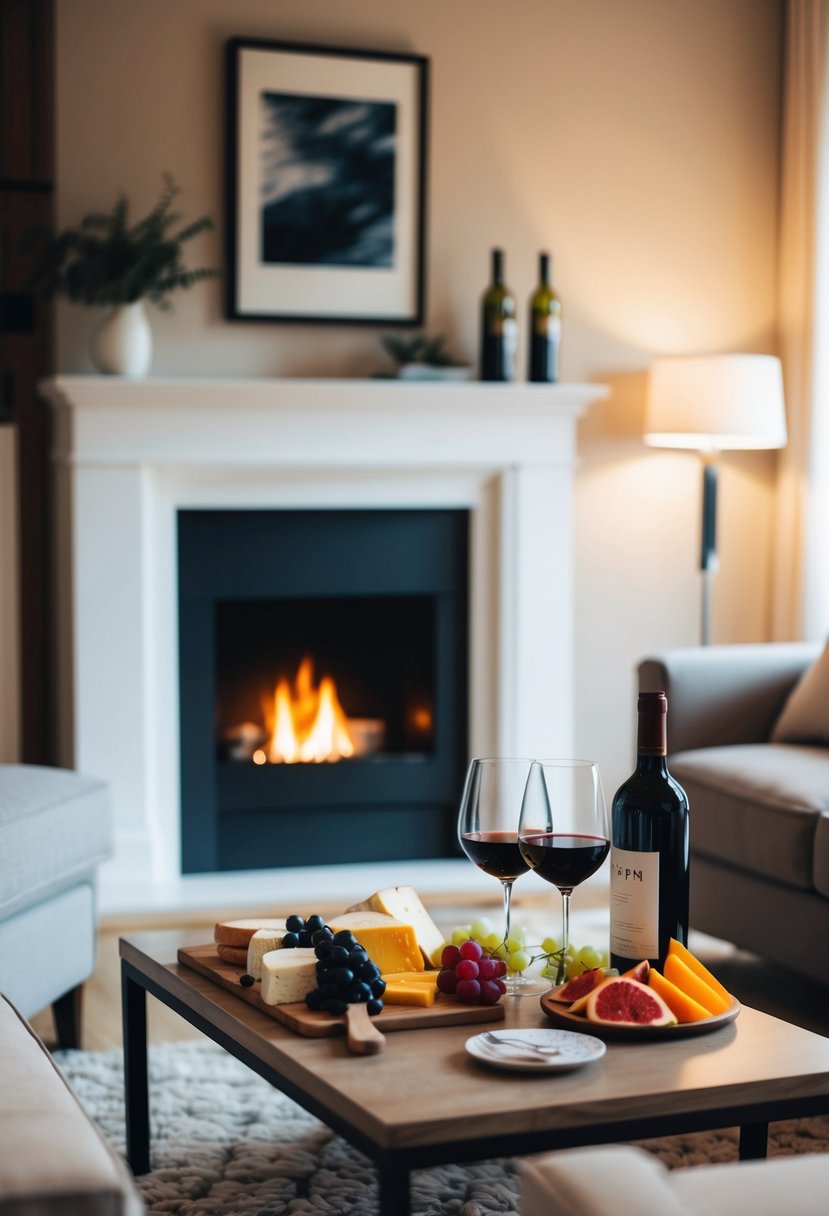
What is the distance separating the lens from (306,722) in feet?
14.3

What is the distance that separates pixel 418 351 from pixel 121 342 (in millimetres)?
829

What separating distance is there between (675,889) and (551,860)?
0.17 meters

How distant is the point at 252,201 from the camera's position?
4094mm

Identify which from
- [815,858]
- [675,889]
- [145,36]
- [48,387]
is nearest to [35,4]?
[145,36]

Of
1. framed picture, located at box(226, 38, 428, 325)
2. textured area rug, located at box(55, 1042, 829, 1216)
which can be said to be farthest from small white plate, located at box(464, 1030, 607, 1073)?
framed picture, located at box(226, 38, 428, 325)

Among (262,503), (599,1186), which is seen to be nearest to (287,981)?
(599,1186)

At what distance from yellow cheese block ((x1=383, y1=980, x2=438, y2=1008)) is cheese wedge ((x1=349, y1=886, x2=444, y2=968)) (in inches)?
5.2

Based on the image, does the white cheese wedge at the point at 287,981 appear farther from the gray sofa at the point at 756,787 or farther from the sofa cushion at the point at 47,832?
the gray sofa at the point at 756,787

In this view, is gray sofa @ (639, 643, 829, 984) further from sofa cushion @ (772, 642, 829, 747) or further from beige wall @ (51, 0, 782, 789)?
beige wall @ (51, 0, 782, 789)

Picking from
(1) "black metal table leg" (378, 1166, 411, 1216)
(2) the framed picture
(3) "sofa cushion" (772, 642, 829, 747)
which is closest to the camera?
(1) "black metal table leg" (378, 1166, 411, 1216)

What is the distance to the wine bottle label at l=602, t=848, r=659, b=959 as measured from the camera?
1765 mm

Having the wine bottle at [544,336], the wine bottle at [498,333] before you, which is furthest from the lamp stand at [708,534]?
the wine bottle at [498,333]

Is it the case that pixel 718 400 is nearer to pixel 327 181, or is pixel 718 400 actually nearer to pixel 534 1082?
pixel 327 181

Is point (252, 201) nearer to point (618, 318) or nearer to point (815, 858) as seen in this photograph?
point (618, 318)
